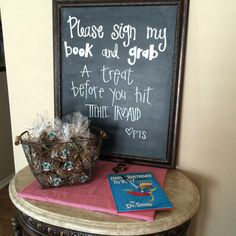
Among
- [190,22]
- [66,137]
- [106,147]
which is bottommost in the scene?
[106,147]

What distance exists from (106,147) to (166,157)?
0.26m

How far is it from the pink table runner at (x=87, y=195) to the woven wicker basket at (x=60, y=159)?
3cm

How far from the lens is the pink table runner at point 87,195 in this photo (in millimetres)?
812

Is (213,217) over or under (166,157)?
under

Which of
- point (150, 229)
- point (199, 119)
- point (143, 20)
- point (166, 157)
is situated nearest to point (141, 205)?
point (150, 229)

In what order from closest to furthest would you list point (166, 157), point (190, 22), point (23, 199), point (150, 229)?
point (150, 229)
point (23, 199)
point (190, 22)
point (166, 157)

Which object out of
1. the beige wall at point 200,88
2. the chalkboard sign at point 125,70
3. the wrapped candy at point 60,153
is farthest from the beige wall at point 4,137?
the wrapped candy at point 60,153

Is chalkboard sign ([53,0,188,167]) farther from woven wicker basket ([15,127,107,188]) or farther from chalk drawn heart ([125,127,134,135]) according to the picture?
woven wicker basket ([15,127,107,188])

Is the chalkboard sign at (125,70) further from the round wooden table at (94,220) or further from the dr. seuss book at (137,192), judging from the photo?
the round wooden table at (94,220)

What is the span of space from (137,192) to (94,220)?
0.18m

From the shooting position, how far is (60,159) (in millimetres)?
899

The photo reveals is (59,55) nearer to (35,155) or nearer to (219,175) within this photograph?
(35,155)

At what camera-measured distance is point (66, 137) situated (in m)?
0.92

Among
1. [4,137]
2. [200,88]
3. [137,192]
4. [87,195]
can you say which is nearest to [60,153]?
[87,195]
